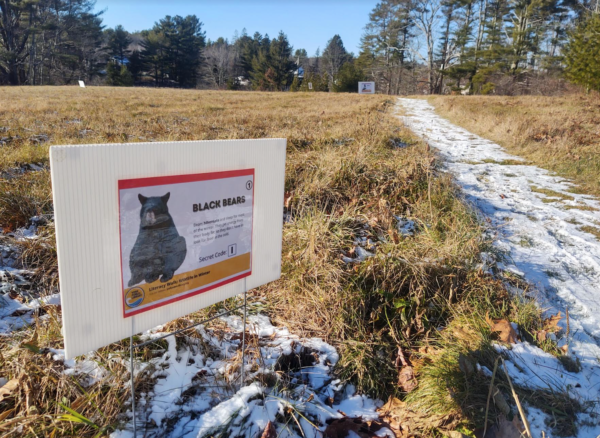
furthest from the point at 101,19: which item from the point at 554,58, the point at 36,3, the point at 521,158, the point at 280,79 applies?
the point at 521,158

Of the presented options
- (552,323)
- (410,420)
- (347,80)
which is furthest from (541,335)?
(347,80)

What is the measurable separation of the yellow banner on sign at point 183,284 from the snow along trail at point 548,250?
1724 millimetres

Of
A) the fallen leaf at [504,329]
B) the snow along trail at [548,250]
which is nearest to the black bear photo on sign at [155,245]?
the snow along trail at [548,250]

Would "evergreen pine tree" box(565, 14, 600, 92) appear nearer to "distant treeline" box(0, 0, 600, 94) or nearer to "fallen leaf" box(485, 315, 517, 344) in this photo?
"distant treeline" box(0, 0, 600, 94)

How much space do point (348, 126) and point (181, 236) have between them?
286 inches

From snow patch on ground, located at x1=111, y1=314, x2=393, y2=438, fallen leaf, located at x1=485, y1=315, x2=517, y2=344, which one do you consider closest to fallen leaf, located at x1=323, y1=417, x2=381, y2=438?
snow patch on ground, located at x1=111, y1=314, x2=393, y2=438

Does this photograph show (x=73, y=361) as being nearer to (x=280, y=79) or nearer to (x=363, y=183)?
(x=363, y=183)

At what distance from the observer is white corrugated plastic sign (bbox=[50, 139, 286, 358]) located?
1407mm

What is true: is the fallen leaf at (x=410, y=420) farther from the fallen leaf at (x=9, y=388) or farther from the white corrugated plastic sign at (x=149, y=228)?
the fallen leaf at (x=9, y=388)

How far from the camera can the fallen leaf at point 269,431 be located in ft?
6.14

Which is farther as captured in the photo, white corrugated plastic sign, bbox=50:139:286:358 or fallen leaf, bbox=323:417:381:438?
fallen leaf, bbox=323:417:381:438

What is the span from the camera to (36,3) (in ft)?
133

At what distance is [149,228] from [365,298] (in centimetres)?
184

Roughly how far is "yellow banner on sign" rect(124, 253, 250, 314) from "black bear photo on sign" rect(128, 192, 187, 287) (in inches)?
1.4
